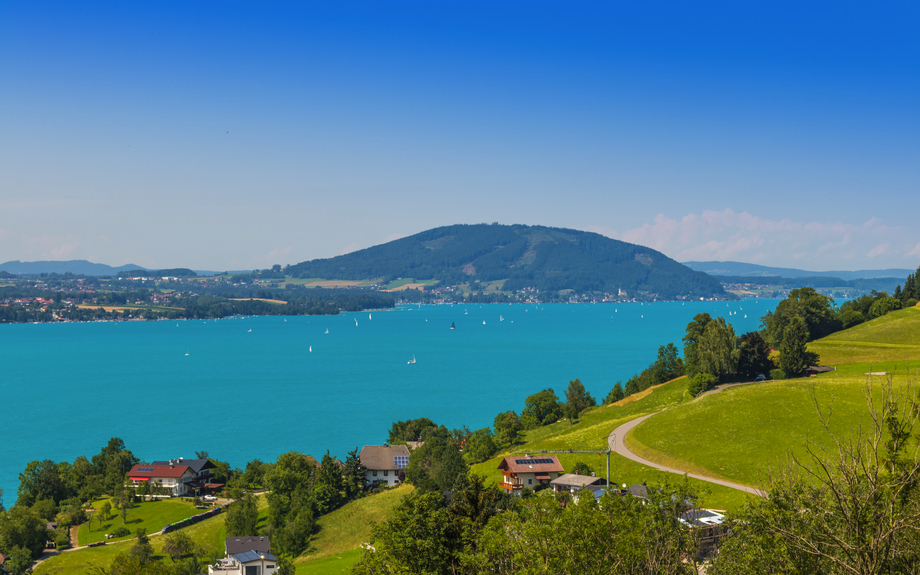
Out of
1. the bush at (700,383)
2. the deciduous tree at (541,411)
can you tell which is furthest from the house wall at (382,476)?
the bush at (700,383)

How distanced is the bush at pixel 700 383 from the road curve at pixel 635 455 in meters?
7.27

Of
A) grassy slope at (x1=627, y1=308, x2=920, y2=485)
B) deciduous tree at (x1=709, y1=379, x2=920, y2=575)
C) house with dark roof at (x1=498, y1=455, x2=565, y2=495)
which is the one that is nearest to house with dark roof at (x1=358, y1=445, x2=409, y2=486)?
house with dark roof at (x1=498, y1=455, x2=565, y2=495)

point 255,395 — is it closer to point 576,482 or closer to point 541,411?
point 541,411

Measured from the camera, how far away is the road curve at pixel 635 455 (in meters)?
44.2

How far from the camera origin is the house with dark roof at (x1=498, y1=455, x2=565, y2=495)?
168 feet

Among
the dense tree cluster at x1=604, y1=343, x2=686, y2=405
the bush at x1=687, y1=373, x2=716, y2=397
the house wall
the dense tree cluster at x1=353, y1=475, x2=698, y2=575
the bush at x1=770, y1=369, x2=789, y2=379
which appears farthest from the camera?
the dense tree cluster at x1=604, y1=343, x2=686, y2=405

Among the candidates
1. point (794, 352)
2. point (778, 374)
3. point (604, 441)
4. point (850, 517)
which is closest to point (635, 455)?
point (604, 441)

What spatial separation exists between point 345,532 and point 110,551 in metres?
18.0

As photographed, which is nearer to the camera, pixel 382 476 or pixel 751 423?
pixel 751 423

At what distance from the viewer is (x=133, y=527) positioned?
57.5 metres

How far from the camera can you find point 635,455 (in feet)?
178

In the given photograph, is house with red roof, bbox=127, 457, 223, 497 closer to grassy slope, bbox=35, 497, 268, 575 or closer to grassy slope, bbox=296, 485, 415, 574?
grassy slope, bbox=35, 497, 268, 575

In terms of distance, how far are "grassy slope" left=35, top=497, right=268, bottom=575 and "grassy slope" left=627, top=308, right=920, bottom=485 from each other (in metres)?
36.5

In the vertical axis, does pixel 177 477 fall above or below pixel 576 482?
below
